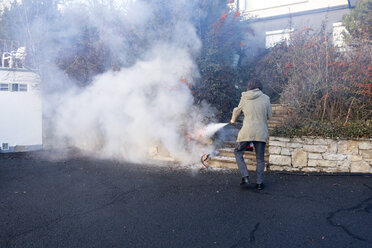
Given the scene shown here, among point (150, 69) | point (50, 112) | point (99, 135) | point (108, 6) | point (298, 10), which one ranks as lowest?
point (99, 135)

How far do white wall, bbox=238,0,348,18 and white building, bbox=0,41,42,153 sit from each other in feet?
29.4

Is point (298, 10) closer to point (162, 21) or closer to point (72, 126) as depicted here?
point (162, 21)

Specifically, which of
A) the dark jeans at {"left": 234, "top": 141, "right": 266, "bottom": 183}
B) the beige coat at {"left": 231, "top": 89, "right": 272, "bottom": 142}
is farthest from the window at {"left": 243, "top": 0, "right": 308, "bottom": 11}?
the dark jeans at {"left": 234, "top": 141, "right": 266, "bottom": 183}

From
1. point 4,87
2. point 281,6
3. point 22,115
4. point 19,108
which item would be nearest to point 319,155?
point 22,115

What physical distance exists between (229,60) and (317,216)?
18.6ft

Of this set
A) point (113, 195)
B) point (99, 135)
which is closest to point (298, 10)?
point (99, 135)

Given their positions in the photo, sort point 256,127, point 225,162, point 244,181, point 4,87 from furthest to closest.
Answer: point 4,87, point 225,162, point 244,181, point 256,127

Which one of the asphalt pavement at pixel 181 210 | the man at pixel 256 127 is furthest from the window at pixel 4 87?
the man at pixel 256 127

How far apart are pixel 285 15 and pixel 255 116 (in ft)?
33.4

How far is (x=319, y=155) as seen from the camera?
16.9 feet

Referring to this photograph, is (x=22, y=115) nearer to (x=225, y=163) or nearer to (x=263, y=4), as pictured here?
(x=225, y=163)

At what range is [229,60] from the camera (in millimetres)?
8164

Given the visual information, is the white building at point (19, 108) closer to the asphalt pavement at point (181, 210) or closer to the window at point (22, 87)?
the window at point (22, 87)

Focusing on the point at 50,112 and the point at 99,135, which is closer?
the point at 99,135
